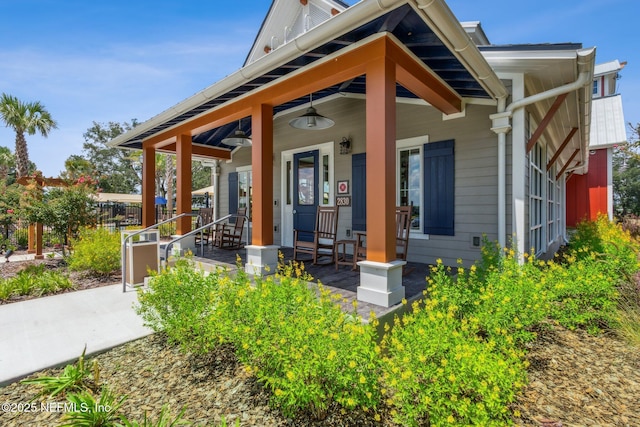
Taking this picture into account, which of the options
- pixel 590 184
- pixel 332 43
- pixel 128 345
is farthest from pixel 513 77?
pixel 590 184

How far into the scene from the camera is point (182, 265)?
2.81 meters

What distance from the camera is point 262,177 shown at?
3990mm

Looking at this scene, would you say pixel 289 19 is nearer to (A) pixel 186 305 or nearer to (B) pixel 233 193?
(B) pixel 233 193

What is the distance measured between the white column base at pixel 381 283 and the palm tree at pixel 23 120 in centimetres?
1461

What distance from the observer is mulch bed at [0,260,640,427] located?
1.74 meters

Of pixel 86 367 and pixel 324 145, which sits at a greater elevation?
pixel 324 145

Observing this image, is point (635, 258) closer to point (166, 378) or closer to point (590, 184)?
point (166, 378)

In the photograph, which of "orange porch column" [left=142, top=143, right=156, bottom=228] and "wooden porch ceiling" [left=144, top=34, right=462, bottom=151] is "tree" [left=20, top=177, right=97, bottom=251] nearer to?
"orange porch column" [left=142, top=143, right=156, bottom=228]

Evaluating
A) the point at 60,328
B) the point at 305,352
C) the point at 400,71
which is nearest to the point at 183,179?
the point at 60,328

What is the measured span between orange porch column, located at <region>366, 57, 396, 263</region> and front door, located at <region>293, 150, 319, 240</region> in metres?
3.25

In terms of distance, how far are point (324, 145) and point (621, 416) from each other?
5159 millimetres

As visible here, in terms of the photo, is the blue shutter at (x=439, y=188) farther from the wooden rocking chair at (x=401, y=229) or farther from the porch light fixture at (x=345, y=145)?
the porch light fixture at (x=345, y=145)

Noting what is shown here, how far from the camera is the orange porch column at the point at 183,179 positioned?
5.65 m

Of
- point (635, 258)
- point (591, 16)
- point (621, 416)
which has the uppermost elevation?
point (591, 16)
